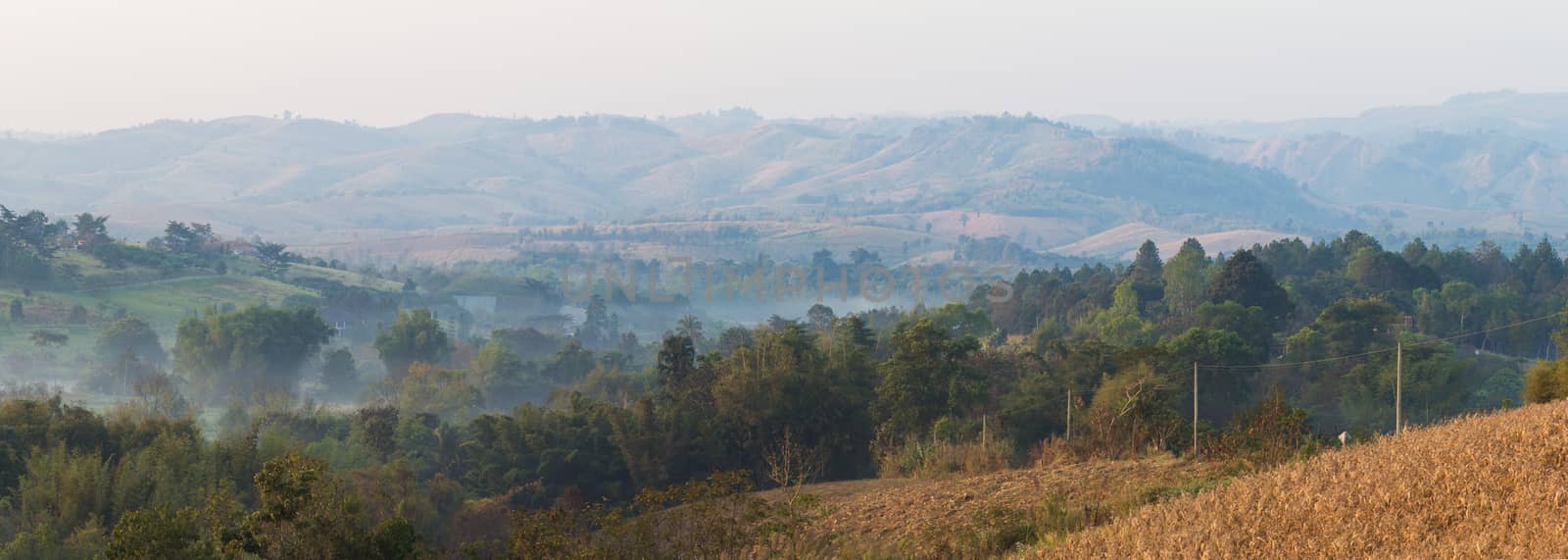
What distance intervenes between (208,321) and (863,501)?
77266 millimetres

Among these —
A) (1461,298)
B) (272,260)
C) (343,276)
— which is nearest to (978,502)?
(1461,298)

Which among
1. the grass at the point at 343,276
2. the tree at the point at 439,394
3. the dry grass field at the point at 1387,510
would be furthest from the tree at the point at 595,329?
the dry grass field at the point at 1387,510

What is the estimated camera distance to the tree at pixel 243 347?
281 feet

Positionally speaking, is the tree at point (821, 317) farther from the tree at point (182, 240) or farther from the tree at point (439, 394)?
the tree at point (182, 240)

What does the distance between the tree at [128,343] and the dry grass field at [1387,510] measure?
9000cm

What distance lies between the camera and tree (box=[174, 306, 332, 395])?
8556 centimetres

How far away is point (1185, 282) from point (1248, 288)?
39.8 ft

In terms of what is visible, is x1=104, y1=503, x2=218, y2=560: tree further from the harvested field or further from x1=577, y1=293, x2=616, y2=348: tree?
x1=577, y1=293, x2=616, y2=348: tree

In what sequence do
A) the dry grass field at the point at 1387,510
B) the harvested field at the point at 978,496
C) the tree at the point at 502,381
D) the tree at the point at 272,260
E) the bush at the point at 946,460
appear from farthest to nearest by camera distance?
the tree at the point at 272,260 < the tree at the point at 502,381 < the bush at the point at 946,460 < the harvested field at the point at 978,496 < the dry grass field at the point at 1387,510

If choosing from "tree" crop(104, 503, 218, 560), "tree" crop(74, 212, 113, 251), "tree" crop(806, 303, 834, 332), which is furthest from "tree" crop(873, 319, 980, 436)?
"tree" crop(74, 212, 113, 251)

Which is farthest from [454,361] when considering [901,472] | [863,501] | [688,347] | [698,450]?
[863,501]

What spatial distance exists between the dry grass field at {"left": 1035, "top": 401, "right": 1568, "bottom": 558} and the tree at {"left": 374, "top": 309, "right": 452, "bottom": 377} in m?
77.6

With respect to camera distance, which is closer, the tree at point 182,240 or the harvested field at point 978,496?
the harvested field at point 978,496

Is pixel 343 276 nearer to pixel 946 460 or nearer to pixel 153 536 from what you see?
pixel 946 460
